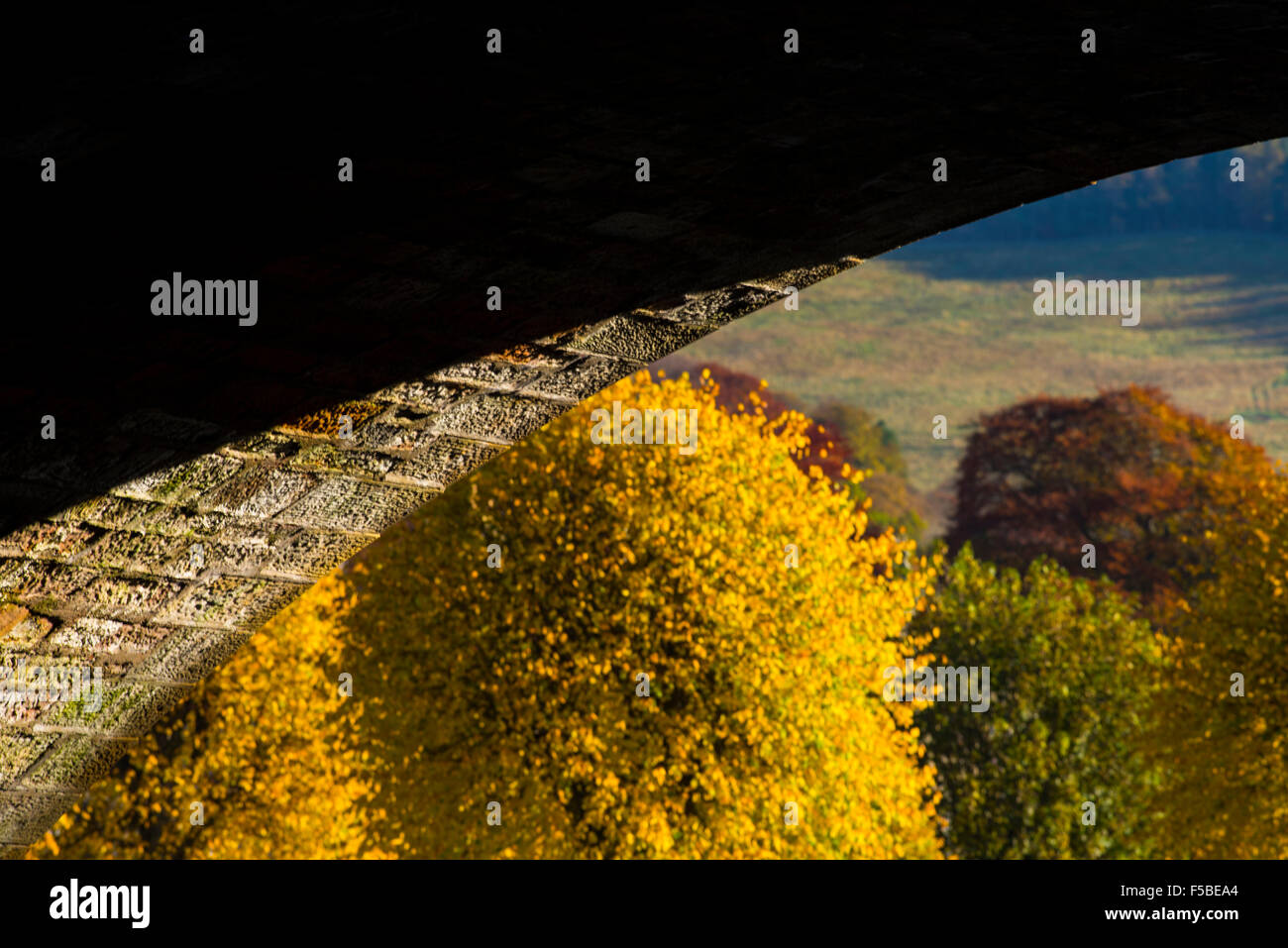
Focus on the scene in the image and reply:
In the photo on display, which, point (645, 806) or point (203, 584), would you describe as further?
point (645, 806)

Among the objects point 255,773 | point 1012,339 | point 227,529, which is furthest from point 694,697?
point 1012,339

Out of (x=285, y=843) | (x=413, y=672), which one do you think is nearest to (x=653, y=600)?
(x=413, y=672)

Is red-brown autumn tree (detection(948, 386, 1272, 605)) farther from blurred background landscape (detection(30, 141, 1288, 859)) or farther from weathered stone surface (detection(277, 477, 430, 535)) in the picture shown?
weathered stone surface (detection(277, 477, 430, 535))

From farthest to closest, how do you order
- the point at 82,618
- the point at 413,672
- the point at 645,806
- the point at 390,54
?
the point at 413,672 → the point at 645,806 → the point at 82,618 → the point at 390,54

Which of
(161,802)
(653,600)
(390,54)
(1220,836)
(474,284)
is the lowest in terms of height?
(1220,836)

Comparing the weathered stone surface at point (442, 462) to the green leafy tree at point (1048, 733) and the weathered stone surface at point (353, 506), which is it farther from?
the green leafy tree at point (1048, 733)
